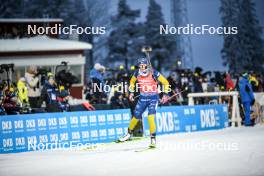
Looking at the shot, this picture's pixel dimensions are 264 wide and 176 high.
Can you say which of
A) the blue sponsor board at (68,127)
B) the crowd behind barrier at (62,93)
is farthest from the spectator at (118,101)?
the blue sponsor board at (68,127)

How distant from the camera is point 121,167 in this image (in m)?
10.2

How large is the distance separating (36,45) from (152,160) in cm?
1667

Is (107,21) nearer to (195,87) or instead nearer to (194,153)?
(195,87)

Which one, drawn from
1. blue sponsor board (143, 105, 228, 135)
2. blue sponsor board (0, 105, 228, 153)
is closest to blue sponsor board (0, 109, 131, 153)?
blue sponsor board (0, 105, 228, 153)

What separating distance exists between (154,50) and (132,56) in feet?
7.49

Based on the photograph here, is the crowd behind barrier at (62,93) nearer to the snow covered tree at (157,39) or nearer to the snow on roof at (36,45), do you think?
the snow on roof at (36,45)

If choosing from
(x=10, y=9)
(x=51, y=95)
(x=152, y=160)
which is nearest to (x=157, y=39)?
(x=10, y=9)

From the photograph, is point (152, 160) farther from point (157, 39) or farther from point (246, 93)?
point (157, 39)

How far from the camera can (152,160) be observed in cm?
1109

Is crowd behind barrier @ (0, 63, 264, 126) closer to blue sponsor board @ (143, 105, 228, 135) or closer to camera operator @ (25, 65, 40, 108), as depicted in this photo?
camera operator @ (25, 65, 40, 108)

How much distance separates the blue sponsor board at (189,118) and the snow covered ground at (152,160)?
11.0 ft

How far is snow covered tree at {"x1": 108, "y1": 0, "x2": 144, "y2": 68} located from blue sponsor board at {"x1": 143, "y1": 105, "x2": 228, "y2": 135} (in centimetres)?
3532

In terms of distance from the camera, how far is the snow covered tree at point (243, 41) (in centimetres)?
4847

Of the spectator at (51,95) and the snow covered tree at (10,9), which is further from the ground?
the snow covered tree at (10,9)
